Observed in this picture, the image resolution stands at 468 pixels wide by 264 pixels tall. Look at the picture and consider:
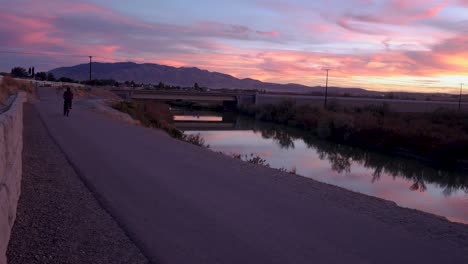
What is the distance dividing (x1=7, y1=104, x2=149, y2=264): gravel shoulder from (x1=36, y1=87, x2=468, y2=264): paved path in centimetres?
29

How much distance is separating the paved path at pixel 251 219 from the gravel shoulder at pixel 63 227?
0.29 metres

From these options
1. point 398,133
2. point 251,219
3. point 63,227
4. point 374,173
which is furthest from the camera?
point 398,133

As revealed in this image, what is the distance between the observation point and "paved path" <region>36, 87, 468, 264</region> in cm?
762

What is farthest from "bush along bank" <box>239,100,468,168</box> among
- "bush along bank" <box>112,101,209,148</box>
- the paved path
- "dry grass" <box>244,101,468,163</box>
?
the paved path

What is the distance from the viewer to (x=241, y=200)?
35.9 feet

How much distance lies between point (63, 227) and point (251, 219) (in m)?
3.02

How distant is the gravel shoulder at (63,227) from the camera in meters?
7.09

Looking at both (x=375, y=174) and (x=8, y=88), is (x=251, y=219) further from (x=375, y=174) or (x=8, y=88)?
(x=8, y=88)

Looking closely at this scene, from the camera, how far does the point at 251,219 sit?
30.8ft

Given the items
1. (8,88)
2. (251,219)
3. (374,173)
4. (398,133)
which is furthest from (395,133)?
(251,219)

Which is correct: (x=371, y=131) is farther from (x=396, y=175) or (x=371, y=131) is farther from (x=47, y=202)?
(x=47, y=202)

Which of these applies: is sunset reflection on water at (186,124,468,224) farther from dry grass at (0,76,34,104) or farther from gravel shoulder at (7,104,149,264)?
dry grass at (0,76,34,104)

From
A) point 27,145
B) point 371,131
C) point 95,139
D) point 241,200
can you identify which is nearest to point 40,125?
point 95,139

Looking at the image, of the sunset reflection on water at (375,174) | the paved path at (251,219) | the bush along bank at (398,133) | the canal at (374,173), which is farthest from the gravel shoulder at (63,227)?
the bush along bank at (398,133)
